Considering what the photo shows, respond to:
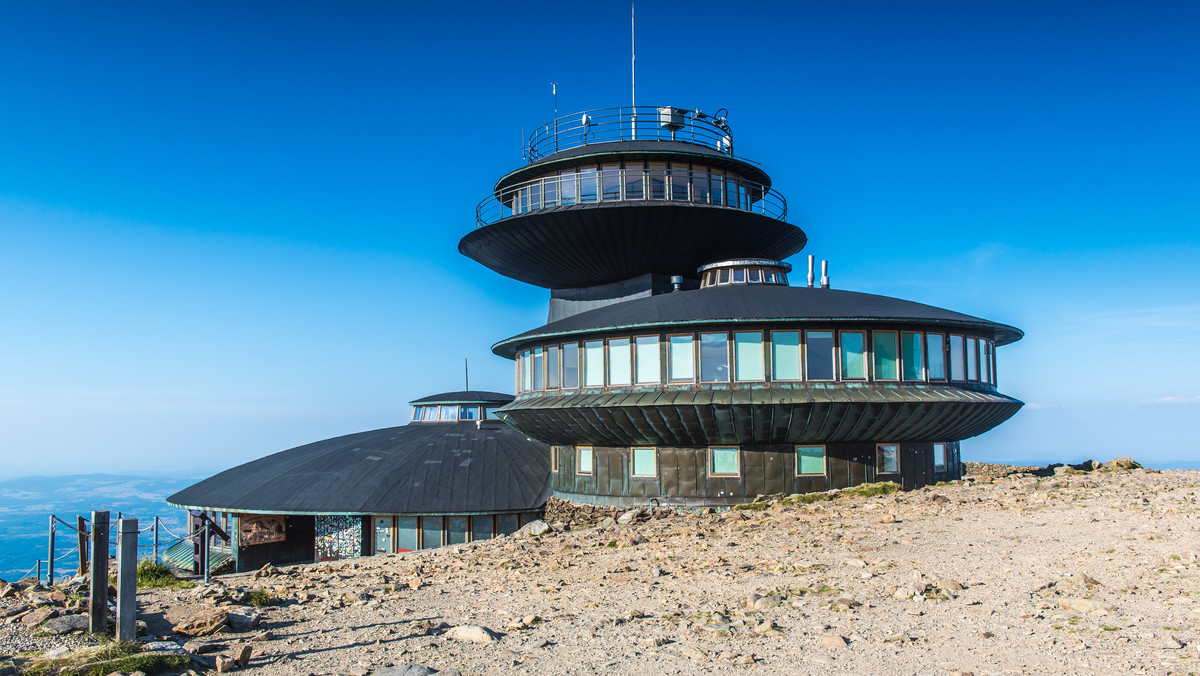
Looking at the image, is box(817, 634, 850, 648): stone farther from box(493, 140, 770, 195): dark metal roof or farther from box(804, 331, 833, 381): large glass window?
box(493, 140, 770, 195): dark metal roof

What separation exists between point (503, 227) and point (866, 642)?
26.0 meters

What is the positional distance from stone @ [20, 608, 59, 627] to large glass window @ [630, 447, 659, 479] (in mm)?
16345

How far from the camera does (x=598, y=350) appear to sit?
83.7 feet

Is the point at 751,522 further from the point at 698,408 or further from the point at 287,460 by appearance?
the point at 287,460

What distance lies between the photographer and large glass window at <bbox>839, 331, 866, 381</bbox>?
23.4 metres

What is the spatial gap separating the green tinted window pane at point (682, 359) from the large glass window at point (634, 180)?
10753 millimetres

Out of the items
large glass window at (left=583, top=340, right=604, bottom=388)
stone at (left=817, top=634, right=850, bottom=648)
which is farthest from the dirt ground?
large glass window at (left=583, top=340, right=604, bottom=388)

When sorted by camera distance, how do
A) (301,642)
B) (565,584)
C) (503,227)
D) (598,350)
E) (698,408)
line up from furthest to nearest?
(503,227)
(598,350)
(698,408)
(565,584)
(301,642)

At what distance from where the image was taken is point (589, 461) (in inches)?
1068

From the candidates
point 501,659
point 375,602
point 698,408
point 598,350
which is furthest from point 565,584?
point 598,350

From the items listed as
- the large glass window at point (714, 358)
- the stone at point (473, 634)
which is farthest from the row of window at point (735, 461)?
the stone at point (473, 634)

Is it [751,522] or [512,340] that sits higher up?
[512,340]

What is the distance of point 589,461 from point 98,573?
17.8 m

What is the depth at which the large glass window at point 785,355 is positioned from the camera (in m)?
23.3
